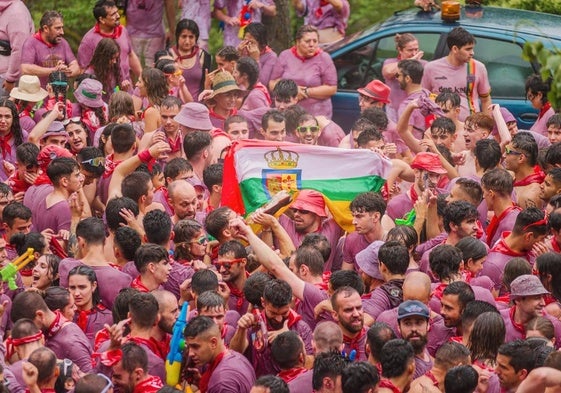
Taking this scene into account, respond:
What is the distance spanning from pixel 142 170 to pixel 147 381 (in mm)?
4269

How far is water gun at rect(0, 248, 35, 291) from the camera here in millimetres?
11141

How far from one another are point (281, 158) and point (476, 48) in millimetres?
3799

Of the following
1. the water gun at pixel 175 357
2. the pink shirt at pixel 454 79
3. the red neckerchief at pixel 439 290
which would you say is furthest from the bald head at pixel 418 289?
the pink shirt at pixel 454 79

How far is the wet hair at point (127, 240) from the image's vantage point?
11844 millimetres

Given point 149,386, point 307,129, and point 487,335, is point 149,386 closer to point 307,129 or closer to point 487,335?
point 487,335

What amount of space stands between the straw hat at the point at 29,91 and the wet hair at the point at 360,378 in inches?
278

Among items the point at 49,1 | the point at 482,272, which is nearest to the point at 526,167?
the point at 482,272

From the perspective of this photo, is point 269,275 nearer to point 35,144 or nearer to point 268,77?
point 35,144

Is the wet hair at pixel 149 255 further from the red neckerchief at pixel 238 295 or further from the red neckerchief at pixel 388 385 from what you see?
the red neckerchief at pixel 388 385

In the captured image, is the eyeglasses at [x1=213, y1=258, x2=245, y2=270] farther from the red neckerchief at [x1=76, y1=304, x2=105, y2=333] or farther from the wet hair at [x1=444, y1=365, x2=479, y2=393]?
the wet hair at [x1=444, y1=365, x2=479, y2=393]

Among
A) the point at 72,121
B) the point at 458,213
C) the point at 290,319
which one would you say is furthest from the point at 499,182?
the point at 72,121

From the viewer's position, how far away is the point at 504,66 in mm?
16234

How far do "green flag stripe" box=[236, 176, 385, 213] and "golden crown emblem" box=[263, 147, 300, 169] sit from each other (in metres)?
0.19

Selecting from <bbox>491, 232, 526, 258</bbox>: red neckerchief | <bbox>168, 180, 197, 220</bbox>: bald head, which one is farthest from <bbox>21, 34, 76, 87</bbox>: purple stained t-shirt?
<bbox>491, 232, 526, 258</bbox>: red neckerchief
